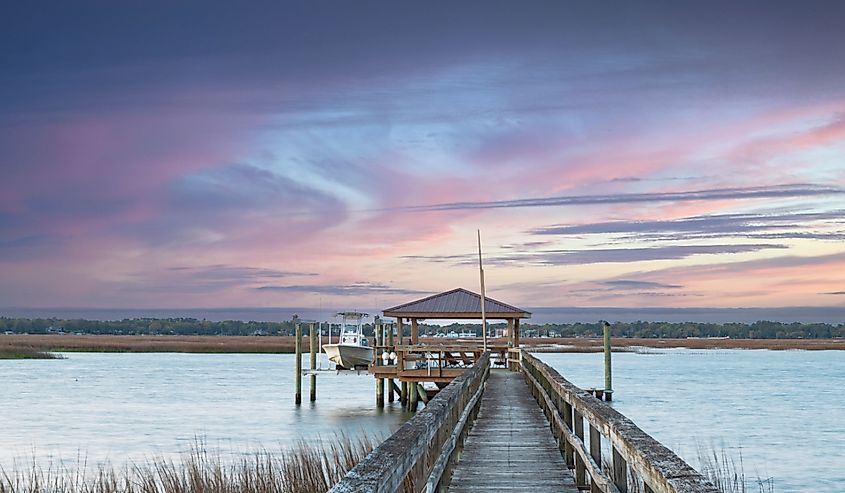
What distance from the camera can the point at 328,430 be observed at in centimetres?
2891

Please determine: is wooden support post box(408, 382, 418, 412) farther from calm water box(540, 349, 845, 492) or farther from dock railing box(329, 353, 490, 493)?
dock railing box(329, 353, 490, 493)

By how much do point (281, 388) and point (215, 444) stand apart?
23.3 metres

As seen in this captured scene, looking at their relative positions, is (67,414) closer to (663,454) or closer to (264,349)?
(663,454)

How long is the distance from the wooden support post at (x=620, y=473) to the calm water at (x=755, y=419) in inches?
633

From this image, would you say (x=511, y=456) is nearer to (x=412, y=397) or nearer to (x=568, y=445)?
(x=568, y=445)

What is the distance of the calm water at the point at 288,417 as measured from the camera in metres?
24.4

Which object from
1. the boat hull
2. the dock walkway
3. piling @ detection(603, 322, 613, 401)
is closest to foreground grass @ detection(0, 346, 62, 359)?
the boat hull

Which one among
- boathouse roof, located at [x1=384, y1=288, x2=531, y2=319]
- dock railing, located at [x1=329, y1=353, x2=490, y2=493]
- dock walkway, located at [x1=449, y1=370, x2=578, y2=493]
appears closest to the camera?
dock railing, located at [x1=329, y1=353, x2=490, y2=493]

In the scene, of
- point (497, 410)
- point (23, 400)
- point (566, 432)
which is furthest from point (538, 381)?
point (23, 400)

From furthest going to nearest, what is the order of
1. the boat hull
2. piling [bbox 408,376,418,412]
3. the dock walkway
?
1. the boat hull
2. piling [bbox 408,376,418,412]
3. the dock walkway

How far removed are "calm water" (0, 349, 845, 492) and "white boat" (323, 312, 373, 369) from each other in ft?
6.09

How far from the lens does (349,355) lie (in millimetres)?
36688

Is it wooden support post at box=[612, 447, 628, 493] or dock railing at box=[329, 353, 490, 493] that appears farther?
wooden support post at box=[612, 447, 628, 493]

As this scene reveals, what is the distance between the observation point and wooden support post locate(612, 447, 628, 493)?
534 cm
